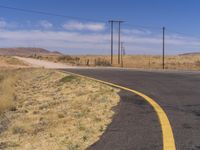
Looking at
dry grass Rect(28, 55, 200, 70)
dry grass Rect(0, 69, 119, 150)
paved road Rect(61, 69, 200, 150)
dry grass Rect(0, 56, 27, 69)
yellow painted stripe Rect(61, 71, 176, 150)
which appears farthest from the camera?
dry grass Rect(28, 55, 200, 70)

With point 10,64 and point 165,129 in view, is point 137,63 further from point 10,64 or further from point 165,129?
point 165,129

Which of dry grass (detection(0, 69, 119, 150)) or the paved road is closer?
the paved road

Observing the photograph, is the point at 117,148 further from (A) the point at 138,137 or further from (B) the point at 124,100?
(B) the point at 124,100

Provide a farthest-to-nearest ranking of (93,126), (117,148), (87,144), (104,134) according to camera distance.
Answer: (93,126) < (104,134) < (87,144) < (117,148)

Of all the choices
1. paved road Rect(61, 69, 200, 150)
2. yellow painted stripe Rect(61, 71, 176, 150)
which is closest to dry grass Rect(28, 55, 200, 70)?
paved road Rect(61, 69, 200, 150)

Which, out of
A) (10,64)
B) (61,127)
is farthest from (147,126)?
(10,64)

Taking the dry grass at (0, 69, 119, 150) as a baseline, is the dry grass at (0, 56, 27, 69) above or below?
above

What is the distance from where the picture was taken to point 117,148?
6.90 meters

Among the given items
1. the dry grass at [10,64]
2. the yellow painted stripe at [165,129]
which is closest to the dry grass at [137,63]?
the dry grass at [10,64]

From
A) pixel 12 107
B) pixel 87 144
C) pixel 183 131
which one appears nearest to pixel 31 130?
pixel 87 144

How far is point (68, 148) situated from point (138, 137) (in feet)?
4.43

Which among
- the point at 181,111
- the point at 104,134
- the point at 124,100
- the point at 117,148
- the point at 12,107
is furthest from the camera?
the point at 12,107

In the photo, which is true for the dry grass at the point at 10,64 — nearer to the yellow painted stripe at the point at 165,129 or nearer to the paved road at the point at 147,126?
the paved road at the point at 147,126

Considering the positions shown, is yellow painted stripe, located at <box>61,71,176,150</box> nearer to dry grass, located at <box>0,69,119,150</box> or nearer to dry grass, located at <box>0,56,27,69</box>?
dry grass, located at <box>0,69,119,150</box>
